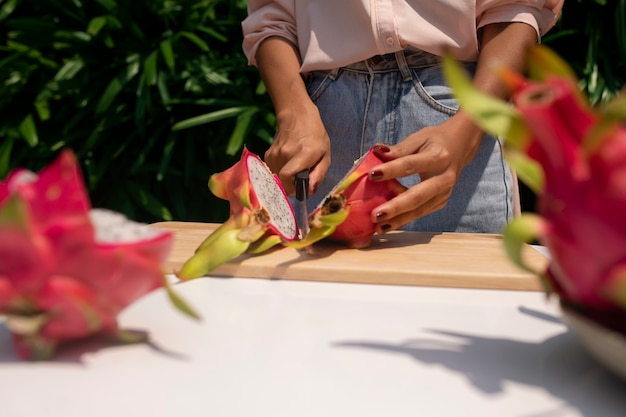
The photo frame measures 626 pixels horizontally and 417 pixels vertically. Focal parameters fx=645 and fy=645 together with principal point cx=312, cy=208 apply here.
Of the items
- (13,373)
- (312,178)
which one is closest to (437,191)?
(312,178)

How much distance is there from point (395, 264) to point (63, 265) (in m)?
0.51

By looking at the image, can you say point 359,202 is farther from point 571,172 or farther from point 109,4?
point 109,4

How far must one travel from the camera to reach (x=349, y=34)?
4.88ft

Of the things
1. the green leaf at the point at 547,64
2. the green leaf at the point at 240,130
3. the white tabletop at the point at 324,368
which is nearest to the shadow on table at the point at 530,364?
the white tabletop at the point at 324,368

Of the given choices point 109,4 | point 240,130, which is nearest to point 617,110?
point 240,130

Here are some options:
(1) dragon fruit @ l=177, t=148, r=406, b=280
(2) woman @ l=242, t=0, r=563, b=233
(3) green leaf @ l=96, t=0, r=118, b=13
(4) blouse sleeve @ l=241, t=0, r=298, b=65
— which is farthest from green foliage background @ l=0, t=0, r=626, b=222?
(1) dragon fruit @ l=177, t=148, r=406, b=280

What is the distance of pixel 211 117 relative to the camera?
7.66ft

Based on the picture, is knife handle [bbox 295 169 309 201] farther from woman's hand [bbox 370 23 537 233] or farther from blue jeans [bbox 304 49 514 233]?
blue jeans [bbox 304 49 514 233]

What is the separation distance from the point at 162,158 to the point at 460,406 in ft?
6.89

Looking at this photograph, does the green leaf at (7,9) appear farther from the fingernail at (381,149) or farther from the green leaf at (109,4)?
the fingernail at (381,149)

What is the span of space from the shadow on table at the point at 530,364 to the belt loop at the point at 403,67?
0.92 m

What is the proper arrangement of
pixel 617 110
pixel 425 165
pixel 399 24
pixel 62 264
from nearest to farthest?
pixel 617 110 < pixel 62 264 < pixel 425 165 < pixel 399 24

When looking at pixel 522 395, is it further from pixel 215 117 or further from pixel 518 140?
pixel 215 117

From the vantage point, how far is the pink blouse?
141 cm
